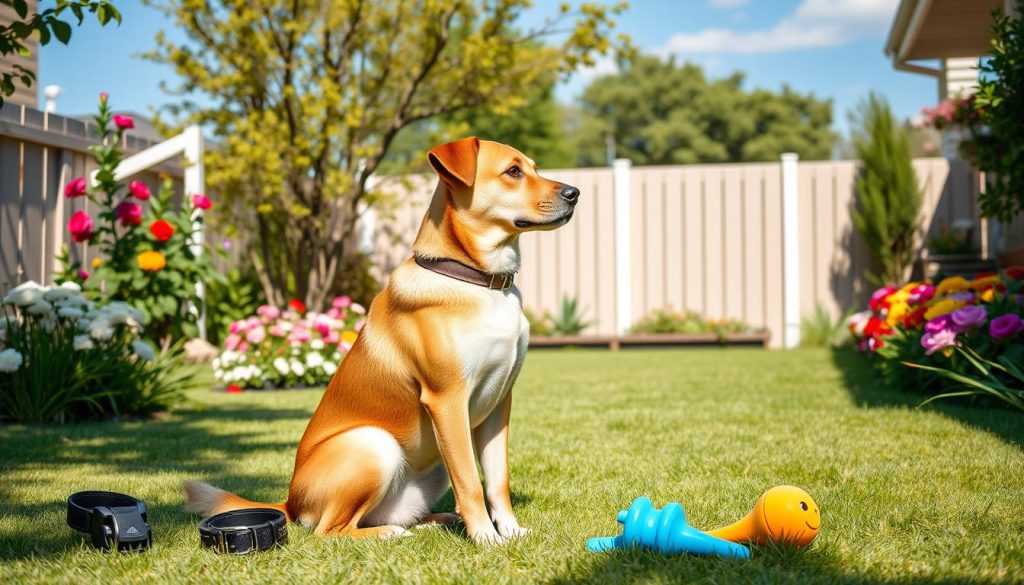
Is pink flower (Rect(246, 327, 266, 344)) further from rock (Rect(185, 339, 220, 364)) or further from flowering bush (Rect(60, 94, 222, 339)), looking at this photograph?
rock (Rect(185, 339, 220, 364))

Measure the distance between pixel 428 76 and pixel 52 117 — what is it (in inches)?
170

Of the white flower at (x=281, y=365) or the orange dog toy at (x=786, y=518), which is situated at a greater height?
the white flower at (x=281, y=365)

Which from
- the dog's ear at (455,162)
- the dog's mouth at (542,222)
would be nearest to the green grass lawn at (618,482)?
the dog's mouth at (542,222)

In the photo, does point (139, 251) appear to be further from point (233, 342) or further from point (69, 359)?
point (233, 342)

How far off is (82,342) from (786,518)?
4693 mm

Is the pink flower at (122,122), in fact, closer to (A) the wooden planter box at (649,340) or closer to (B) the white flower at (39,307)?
(B) the white flower at (39,307)

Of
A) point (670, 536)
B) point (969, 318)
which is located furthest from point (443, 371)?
point (969, 318)

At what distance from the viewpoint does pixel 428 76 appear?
10.3 m

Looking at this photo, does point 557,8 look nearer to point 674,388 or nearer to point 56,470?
point 674,388

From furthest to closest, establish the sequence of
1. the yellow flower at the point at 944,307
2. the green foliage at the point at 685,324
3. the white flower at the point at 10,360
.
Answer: the green foliage at the point at 685,324, the yellow flower at the point at 944,307, the white flower at the point at 10,360

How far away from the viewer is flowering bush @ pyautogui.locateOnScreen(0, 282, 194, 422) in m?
5.38

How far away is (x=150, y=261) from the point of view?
6211 mm

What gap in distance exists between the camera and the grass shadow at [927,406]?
4.31 metres

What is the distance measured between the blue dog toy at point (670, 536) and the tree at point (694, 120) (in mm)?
37807
